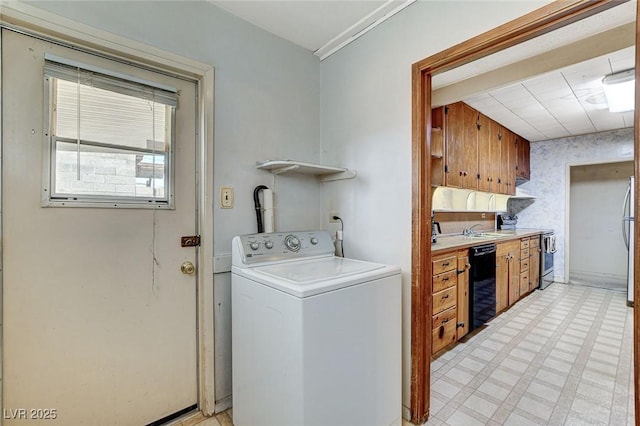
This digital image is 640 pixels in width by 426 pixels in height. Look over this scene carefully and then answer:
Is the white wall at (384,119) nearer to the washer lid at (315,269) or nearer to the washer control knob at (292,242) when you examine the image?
the washer lid at (315,269)

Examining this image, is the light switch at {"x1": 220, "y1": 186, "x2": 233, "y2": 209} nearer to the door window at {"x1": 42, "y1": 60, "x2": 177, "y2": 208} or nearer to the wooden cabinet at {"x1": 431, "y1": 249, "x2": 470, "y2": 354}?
the door window at {"x1": 42, "y1": 60, "x2": 177, "y2": 208}

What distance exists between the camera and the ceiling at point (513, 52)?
170 centimetres

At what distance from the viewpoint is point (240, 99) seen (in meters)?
1.83

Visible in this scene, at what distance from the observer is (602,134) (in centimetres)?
432

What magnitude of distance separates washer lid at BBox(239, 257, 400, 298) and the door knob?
293 millimetres

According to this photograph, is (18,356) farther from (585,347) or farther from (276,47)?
(585,347)

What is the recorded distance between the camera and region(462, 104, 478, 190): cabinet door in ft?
10.4

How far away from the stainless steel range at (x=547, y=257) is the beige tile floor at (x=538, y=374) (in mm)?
1094

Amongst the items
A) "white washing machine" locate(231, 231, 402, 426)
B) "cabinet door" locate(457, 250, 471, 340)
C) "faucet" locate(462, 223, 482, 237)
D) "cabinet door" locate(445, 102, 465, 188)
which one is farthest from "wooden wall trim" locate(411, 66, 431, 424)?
"faucet" locate(462, 223, 482, 237)

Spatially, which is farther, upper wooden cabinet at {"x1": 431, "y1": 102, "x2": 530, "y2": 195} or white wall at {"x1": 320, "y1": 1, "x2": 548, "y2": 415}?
upper wooden cabinet at {"x1": 431, "y1": 102, "x2": 530, "y2": 195}

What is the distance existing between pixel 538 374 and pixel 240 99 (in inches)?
115

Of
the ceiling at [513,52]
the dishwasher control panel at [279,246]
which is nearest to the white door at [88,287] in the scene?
the dishwasher control panel at [279,246]

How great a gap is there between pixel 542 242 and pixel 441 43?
420 centimetres

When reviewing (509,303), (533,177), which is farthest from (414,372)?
(533,177)
